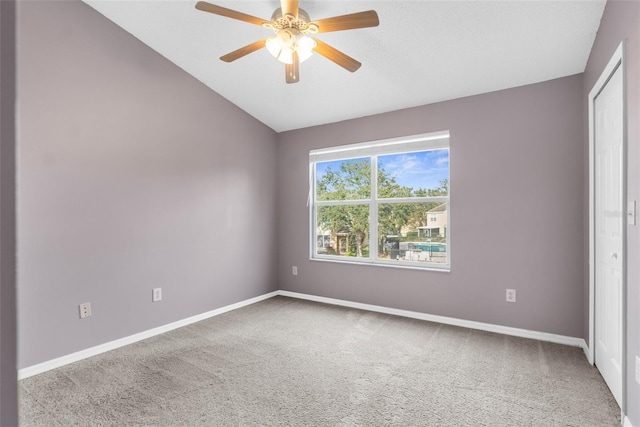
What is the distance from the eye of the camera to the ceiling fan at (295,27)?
194 cm

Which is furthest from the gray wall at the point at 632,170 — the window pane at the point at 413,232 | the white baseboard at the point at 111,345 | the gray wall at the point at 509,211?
the white baseboard at the point at 111,345

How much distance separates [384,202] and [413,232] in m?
0.48

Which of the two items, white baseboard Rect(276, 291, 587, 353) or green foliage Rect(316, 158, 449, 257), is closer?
white baseboard Rect(276, 291, 587, 353)

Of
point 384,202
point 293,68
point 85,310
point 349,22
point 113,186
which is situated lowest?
point 85,310

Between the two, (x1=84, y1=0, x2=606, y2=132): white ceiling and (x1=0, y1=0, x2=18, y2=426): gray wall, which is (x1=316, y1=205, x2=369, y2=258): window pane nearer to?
(x1=84, y1=0, x2=606, y2=132): white ceiling

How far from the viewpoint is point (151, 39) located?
301 cm

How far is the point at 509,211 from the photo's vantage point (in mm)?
3092

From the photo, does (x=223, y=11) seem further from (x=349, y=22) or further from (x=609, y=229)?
Result: (x=609, y=229)

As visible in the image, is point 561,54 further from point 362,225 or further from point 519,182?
point 362,225

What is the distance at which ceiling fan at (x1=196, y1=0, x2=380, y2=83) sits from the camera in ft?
6.37

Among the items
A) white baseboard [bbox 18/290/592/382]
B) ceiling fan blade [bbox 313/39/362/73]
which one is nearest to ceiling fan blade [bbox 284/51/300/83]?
ceiling fan blade [bbox 313/39/362/73]

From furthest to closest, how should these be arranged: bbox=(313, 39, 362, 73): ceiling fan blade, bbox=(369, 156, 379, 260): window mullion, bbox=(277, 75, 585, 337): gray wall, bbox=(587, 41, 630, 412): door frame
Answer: bbox=(369, 156, 379, 260): window mullion < bbox=(277, 75, 585, 337): gray wall < bbox=(313, 39, 362, 73): ceiling fan blade < bbox=(587, 41, 630, 412): door frame

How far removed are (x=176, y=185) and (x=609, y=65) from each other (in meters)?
3.48

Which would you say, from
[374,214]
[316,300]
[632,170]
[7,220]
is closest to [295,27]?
[632,170]
